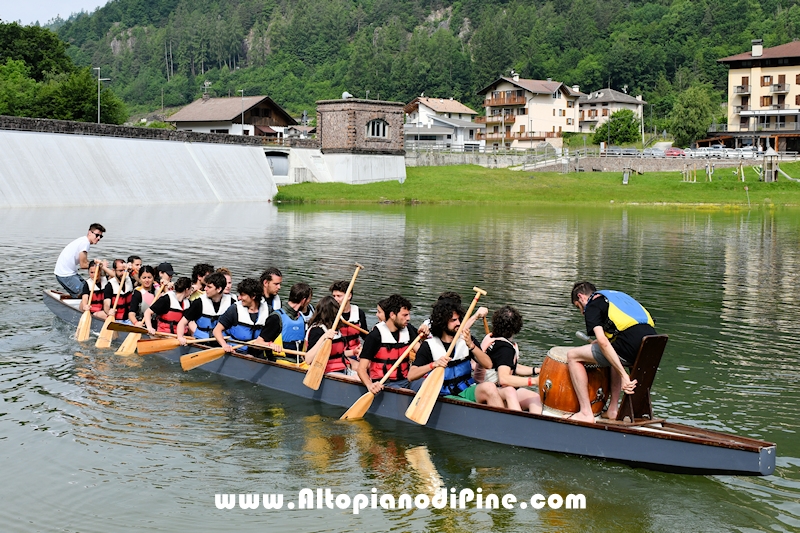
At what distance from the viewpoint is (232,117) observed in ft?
294

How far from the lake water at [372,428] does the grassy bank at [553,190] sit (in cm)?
3755

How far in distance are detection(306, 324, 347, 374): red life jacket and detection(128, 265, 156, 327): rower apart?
199 inches

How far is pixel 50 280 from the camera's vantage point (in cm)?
2598

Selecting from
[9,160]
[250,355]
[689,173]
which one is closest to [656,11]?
[689,173]

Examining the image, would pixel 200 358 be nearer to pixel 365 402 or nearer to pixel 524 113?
pixel 365 402

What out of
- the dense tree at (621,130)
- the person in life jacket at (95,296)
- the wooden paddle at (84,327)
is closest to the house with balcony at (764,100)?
the dense tree at (621,130)

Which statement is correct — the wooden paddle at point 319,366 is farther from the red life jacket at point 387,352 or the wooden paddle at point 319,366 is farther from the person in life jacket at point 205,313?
the person in life jacket at point 205,313

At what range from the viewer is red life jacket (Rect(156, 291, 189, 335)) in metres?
17.1

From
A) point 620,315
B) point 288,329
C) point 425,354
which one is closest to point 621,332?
point 620,315

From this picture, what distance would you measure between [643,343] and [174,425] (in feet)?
21.9

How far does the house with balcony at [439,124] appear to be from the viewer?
358 ft

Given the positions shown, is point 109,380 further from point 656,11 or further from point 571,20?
point 656,11

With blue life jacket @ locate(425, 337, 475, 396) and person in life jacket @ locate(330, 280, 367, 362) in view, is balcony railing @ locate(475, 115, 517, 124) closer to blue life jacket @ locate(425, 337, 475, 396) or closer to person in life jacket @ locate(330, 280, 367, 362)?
person in life jacket @ locate(330, 280, 367, 362)

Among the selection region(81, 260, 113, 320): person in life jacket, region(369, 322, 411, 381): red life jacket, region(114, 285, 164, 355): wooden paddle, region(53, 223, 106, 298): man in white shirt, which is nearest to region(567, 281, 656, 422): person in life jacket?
region(369, 322, 411, 381): red life jacket
